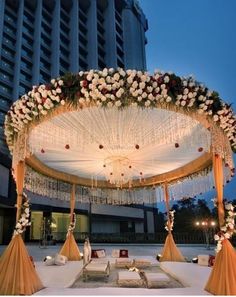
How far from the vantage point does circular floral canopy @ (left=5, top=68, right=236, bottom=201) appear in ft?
16.6

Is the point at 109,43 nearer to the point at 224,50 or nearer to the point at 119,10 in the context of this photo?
the point at 119,10

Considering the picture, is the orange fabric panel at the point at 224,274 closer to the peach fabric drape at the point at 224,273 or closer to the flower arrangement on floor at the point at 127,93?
the peach fabric drape at the point at 224,273

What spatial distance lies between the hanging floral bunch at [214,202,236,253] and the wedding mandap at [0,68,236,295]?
0.6 inches

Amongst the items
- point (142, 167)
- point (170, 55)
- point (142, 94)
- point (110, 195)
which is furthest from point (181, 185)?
point (170, 55)

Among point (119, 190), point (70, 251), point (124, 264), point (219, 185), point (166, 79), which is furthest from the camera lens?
point (119, 190)

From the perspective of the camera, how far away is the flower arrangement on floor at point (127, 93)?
5020 mm

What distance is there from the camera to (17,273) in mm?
4871

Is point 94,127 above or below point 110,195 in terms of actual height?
above

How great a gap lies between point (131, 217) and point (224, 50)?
88081 mm

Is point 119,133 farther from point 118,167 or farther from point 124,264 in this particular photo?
point 124,264

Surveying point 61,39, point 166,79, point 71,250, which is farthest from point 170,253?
point 61,39

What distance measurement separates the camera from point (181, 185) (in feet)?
31.8

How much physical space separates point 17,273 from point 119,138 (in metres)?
3.22

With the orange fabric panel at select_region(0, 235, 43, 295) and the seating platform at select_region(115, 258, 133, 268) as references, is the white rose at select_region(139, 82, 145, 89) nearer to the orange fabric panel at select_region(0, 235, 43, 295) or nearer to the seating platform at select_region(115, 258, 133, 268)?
the orange fabric panel at select_region(0, 235, 43, 295)
